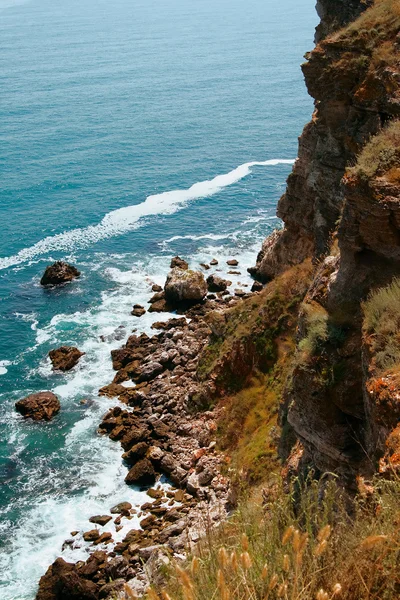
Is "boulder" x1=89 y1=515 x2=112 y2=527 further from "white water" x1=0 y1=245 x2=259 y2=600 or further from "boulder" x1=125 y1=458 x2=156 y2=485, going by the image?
"boulder" x1=125 y1=458 x2=156 y2=485

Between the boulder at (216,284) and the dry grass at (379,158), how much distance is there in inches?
1442

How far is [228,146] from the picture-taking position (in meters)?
96.8

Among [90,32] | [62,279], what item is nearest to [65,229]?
[62,279]

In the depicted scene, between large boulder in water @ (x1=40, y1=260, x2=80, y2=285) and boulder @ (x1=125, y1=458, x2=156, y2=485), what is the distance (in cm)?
2919

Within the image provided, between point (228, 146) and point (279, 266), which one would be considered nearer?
point (279, 266)

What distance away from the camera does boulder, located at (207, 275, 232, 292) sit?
55.8 metres

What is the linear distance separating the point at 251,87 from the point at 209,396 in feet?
329

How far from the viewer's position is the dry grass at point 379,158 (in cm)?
1838

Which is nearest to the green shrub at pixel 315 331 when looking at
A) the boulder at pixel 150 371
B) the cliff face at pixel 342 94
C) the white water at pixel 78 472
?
the cliff face at pixel 342 94

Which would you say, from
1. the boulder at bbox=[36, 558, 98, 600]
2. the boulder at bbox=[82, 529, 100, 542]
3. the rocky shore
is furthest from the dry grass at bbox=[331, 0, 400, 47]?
the boulder at bbox=[36, 558, 98, 600]

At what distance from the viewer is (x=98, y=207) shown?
78062 millimetres

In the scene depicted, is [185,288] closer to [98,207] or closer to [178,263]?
[178,263]

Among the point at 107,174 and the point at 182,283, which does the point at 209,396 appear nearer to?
the point at 182,283

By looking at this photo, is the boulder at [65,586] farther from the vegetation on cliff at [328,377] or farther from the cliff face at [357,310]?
the cliff face at [357,310]
